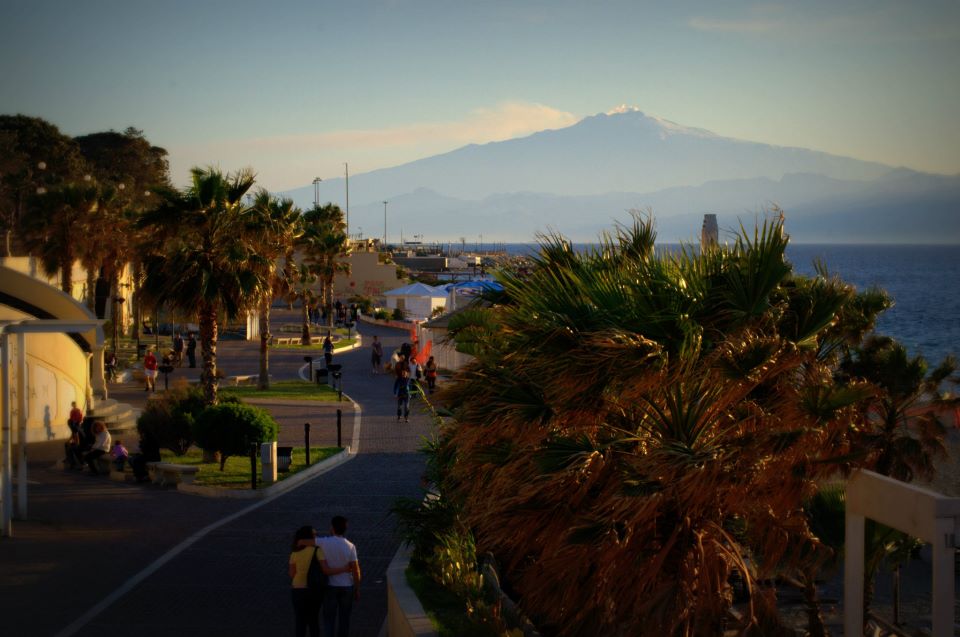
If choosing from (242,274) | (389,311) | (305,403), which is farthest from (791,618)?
(389,311)

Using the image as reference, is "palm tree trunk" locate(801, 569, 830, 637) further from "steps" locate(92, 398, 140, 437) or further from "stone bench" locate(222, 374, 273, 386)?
"stone bench" locate(222, 374, 273, 386)

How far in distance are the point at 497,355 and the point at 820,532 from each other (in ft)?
10.1

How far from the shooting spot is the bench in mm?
17500

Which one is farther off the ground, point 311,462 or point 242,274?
point 242,274

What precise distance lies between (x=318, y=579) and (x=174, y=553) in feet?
15.5

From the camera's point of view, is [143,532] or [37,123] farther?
[37,123]

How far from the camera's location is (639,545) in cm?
721

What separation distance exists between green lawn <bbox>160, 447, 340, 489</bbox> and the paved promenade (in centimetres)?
63

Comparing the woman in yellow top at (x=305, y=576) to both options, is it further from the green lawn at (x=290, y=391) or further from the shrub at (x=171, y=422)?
the green lawn at (x=290, y=391)

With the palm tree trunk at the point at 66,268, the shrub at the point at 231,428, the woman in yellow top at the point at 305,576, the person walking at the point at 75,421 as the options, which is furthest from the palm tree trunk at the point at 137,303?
the woman in yellow top at the point at 305,576

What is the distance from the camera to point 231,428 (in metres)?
18.2

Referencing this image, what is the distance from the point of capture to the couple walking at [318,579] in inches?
329

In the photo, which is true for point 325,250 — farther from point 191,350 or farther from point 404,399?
point 404,399

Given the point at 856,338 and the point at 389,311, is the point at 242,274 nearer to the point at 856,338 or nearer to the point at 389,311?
the point at 856,338
